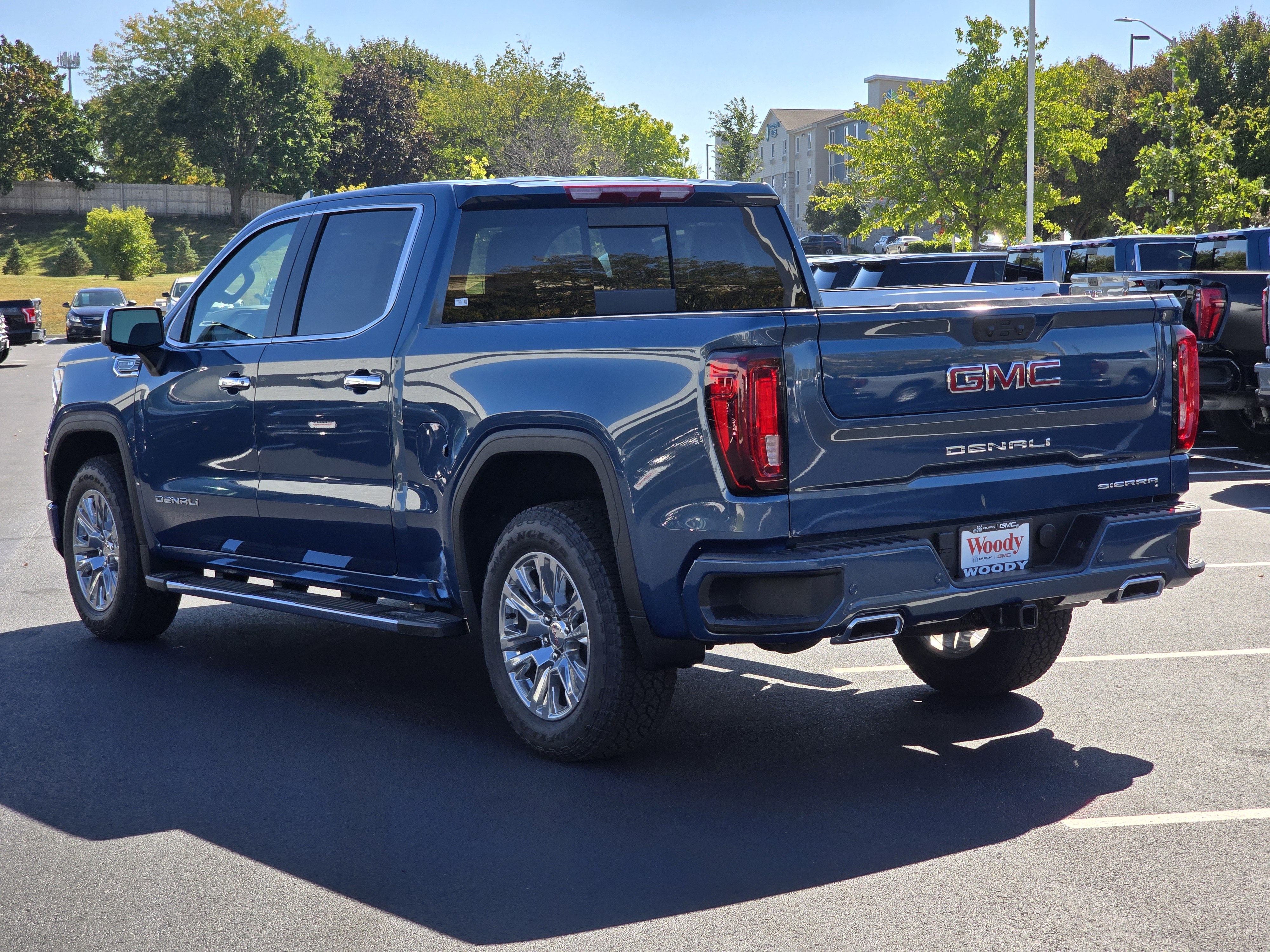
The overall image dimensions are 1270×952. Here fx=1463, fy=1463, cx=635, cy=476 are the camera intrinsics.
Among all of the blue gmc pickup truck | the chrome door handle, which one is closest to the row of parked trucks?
the blue gmc pickup truck

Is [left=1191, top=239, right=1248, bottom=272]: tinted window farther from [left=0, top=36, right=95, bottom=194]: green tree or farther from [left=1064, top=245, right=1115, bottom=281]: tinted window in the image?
[left=0, top=36, right=95, bottom=194]: green tree

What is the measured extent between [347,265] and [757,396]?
2.42 metres

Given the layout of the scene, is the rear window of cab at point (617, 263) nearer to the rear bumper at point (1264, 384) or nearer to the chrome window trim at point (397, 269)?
the chrome window trim at point (397, 269)

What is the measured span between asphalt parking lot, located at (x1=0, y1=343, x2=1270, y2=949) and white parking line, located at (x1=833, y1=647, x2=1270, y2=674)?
2 cm

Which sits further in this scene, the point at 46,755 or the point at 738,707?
the point at 738,707

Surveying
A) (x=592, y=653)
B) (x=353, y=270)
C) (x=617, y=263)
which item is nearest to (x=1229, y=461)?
(x=617, y=263)

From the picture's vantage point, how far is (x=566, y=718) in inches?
203

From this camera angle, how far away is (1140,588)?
5.11m

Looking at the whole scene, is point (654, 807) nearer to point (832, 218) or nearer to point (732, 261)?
point (732, 261)

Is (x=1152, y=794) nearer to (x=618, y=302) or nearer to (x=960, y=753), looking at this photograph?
(x=960, y=753)

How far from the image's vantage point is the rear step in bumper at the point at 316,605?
557cm

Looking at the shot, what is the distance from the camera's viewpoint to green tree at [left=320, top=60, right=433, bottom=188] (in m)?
88.3

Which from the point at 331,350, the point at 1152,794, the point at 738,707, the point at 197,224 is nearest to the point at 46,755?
the point at 331,350

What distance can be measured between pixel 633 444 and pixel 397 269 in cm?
168
